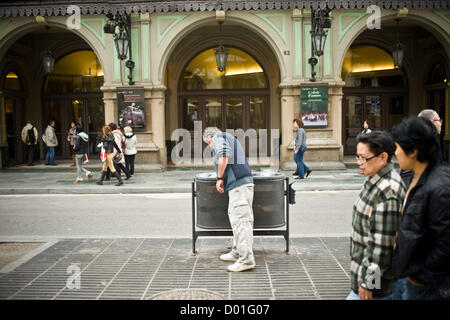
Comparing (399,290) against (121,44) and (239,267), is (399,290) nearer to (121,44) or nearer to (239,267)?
(239,267)

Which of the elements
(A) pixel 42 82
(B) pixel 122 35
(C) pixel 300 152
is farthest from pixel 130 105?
(A) pixel 42 82

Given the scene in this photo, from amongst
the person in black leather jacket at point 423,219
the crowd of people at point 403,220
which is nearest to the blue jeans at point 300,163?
the crowd of people at point 403,220

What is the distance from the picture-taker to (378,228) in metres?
2.98

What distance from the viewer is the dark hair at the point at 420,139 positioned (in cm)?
282

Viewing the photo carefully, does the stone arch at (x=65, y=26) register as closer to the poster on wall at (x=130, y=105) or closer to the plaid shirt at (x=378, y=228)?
the poster on wall at (x=130, y=105)

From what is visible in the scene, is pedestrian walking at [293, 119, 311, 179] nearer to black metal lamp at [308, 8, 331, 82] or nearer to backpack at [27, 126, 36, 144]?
black metal lamp at [308, 8, 331, 82]

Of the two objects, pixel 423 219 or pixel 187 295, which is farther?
pixel 187 295

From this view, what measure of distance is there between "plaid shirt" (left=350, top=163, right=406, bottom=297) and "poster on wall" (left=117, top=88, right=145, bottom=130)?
13.4m

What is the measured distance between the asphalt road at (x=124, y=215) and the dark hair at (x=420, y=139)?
14.9 feet

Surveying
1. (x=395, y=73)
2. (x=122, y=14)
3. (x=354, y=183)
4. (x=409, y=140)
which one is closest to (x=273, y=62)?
(x=395, y=73)

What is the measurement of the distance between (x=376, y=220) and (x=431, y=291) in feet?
1.72

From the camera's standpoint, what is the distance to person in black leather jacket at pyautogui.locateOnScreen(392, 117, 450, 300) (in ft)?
8.75
